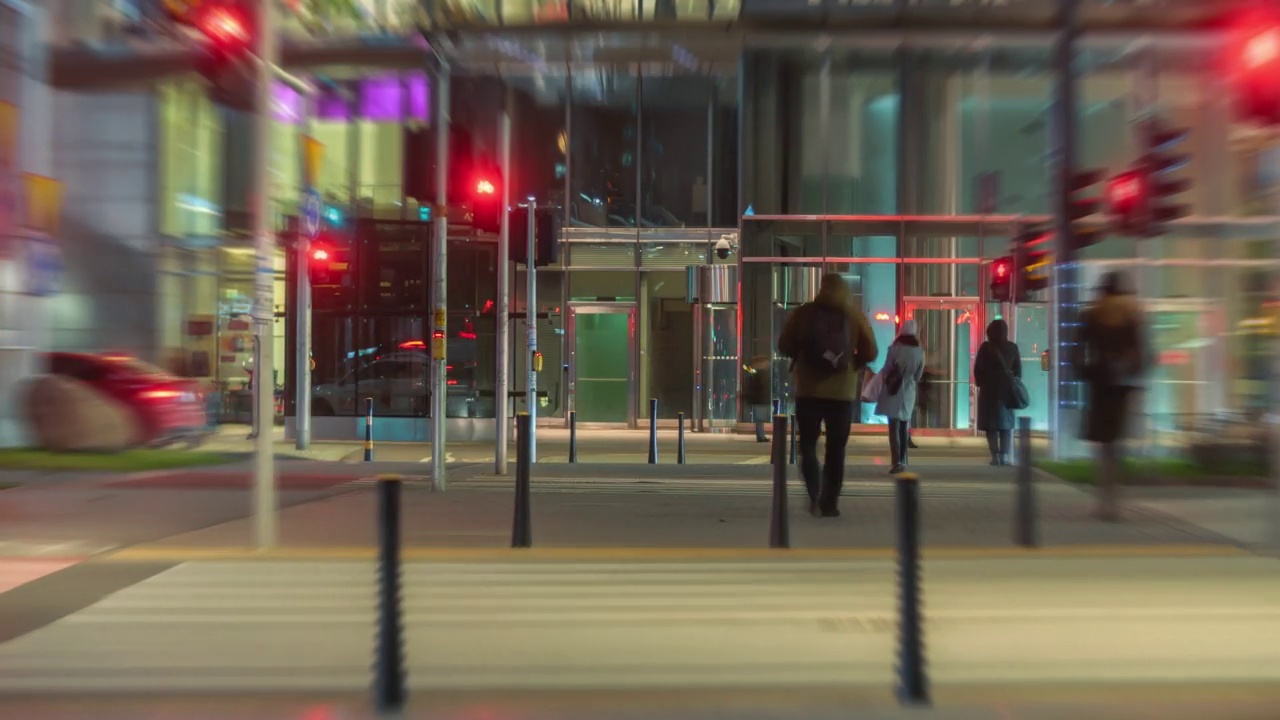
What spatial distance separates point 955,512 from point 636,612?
4750 millimetres

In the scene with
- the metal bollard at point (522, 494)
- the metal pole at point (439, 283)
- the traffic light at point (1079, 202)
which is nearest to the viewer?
the metal bollard at point (522, 494)

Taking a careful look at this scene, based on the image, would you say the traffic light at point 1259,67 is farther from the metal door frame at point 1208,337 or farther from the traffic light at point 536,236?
the metal door frame at point 1208,337

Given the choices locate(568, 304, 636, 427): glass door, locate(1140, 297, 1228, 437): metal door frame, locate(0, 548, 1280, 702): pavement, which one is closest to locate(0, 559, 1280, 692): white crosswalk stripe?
locate(0, 548, 1280, 702): pavement

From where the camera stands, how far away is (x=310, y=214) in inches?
573

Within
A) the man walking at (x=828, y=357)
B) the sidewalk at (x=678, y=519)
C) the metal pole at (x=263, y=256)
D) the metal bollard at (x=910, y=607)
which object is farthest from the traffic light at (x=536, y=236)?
the metal bollard at (x=910, y=607)

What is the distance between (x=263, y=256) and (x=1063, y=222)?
30.1 feet

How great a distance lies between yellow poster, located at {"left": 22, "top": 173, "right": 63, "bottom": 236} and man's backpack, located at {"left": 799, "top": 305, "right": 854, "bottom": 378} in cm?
1224

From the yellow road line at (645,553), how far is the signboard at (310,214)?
26.3 feet

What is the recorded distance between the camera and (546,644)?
16.9ft

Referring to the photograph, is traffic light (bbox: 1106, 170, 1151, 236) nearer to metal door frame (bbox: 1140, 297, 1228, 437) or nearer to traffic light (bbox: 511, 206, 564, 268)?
metal door frame (bbox: 1140, 297, 1228, 437)

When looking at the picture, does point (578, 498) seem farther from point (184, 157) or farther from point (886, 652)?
point (184, 157)

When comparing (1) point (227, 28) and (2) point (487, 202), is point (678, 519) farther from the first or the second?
(1) point (227, 28)

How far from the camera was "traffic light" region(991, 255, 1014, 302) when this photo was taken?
48.9 feet

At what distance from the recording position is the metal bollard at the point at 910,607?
170 inches
